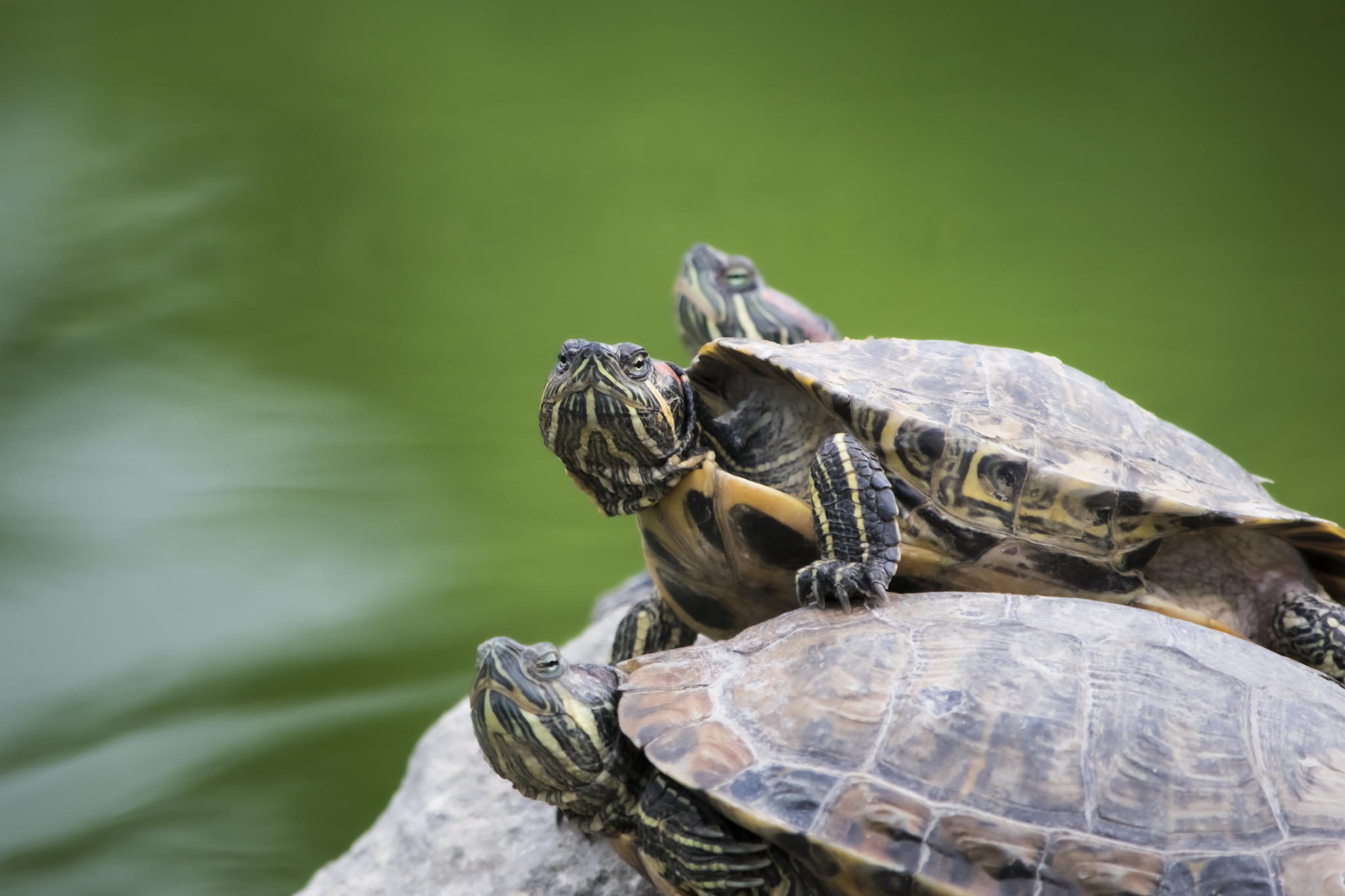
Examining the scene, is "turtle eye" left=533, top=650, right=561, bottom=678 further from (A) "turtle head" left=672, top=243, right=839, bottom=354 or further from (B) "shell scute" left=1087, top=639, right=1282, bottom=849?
(A) "turtle head" left=672, top=243, right=839, bottom=354

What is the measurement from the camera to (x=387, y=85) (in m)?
3.75

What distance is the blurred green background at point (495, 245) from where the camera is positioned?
3.47m

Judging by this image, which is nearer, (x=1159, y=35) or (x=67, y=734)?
(x=67, y=734)

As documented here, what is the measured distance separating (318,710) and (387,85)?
7.61ft

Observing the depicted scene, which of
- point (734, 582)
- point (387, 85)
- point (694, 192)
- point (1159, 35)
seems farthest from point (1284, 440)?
point (387, 85)

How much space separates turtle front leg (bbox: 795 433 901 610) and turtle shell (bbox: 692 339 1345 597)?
10 cm

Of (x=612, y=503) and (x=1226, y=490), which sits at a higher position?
(x=612, y=503)

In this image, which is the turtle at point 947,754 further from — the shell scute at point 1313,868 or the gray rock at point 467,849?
the gray rock at point 467,849

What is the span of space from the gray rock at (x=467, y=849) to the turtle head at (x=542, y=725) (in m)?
0.24

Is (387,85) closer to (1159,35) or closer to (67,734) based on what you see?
(67,734)

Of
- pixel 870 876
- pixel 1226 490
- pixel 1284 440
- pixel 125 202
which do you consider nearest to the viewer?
pixel 870 876

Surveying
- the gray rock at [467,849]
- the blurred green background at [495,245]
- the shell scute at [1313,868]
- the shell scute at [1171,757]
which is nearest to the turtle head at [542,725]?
the gray rock at [467,849]

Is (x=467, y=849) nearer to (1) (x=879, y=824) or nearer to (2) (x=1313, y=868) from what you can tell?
(1) (x=879, y=824)

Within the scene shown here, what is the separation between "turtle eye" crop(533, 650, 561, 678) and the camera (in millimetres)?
1527
